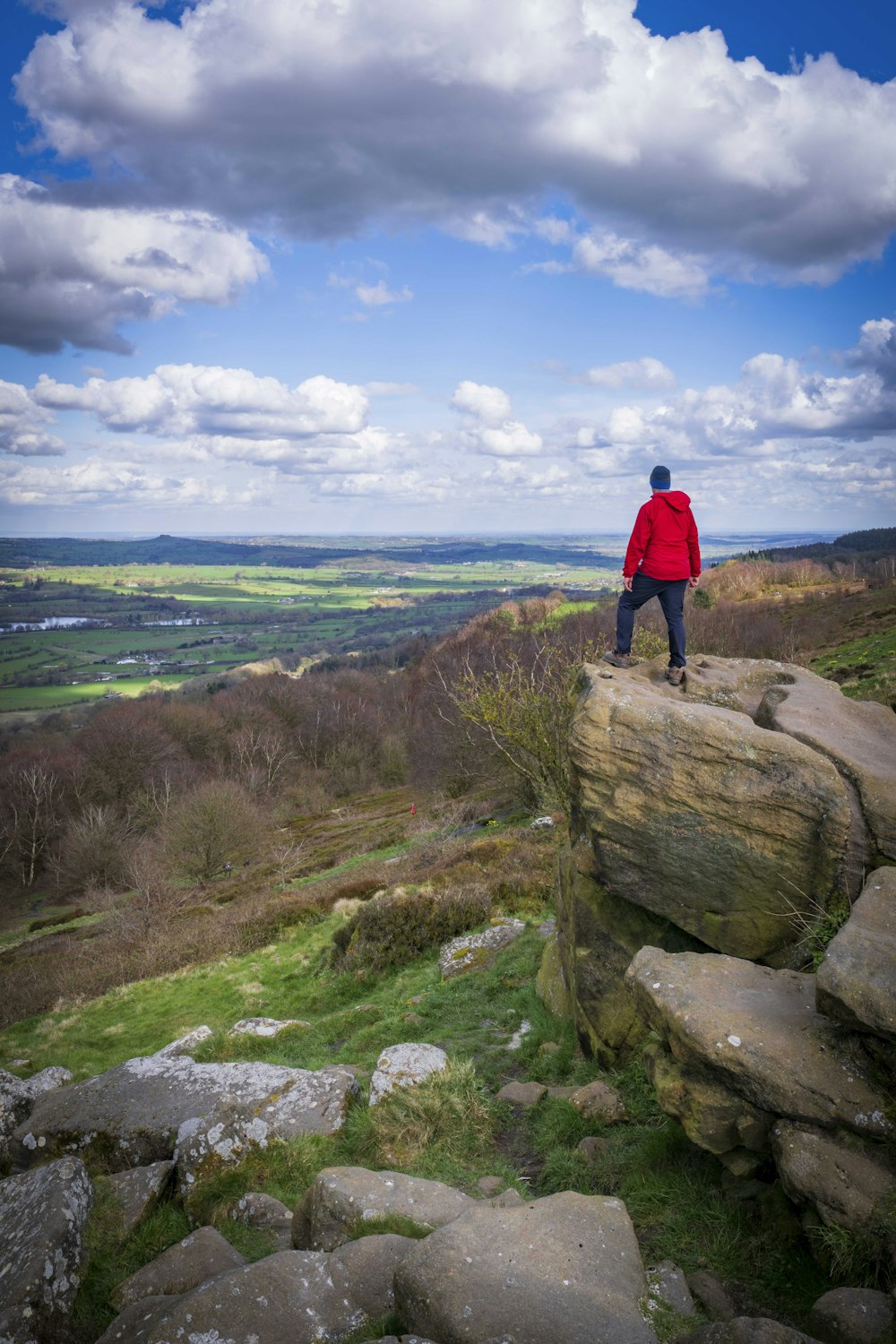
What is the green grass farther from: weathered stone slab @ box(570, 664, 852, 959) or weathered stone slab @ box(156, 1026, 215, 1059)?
weathered stone slab @ box(156, 1026, 215, 1059)

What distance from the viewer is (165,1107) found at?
32.3ft

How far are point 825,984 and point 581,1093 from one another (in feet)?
14.8

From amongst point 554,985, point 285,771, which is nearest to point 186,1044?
point 554,985

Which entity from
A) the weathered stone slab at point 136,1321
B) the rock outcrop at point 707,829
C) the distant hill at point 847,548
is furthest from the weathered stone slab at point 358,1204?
the distant hill at point 847,548

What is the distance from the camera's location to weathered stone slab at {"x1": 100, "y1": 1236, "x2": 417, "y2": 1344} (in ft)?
17.5

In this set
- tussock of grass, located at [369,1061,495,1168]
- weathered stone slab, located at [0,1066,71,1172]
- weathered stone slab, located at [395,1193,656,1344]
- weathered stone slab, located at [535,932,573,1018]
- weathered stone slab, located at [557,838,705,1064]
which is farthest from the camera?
weathered stone slab, located at [535,932,573,1018]

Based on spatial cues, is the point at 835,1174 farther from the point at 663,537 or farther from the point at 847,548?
the point at 847,548

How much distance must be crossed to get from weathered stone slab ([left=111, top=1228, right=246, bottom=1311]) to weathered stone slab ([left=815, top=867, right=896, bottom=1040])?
593 centimetres

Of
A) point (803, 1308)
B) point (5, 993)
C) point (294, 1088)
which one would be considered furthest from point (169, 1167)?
point (5, 993)

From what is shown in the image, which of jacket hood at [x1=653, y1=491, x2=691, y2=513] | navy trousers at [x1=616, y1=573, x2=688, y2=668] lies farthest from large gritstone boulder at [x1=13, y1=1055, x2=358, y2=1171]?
jacket hood at [x1=653, y1=491, x2=691, y2=513]

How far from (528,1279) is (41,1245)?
496 centimetres

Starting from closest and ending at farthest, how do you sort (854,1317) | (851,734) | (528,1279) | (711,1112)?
(854,1317), (528,1279), (711,1112), (851,734)

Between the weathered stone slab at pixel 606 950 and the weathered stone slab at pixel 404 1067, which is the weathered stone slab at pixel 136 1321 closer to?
the weathered stone slab at pixel 404 1067

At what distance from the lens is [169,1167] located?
8719 millimetres
